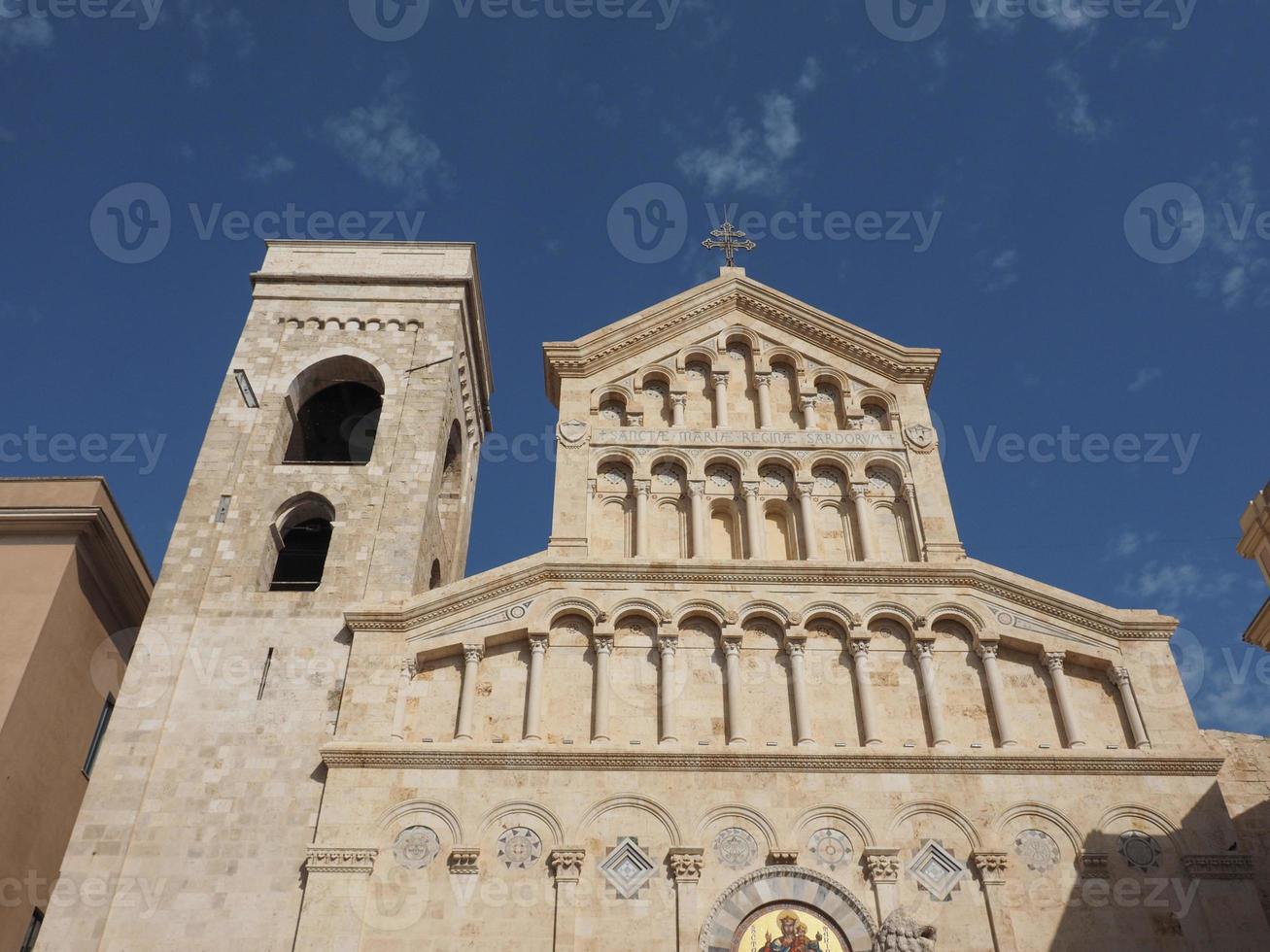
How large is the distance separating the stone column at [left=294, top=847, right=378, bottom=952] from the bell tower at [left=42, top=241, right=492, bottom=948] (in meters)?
0.53

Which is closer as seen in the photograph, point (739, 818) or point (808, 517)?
point (739, 818)

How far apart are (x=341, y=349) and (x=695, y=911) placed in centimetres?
1652

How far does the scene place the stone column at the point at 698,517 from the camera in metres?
23.6

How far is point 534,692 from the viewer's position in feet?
68.1

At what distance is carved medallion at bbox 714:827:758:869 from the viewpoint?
18.9 m

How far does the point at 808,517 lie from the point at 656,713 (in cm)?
584

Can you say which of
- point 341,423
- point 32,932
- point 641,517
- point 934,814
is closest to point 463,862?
point 934,814

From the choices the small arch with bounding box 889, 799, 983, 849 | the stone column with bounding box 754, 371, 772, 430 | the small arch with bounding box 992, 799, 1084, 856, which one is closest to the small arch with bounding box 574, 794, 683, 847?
the small arch with bounding box 889, 799, 983, 849

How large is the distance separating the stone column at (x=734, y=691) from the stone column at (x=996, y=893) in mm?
4377

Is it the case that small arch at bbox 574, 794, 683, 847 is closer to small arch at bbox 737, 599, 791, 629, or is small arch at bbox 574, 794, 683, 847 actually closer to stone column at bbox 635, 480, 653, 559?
small arch at bbox 737, 599, 791, 629

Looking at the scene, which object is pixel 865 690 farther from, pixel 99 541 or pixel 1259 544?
pixel 99 541

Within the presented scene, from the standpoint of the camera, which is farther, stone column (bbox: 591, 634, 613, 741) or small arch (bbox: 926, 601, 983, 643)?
small arch (bbox: 926, 601, 983, 643)

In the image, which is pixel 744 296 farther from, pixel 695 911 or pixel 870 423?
pixel 695 911

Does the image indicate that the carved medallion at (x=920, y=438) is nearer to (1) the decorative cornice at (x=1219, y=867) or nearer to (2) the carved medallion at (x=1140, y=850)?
(2) the carved medallion at (x=1140, y=850)
